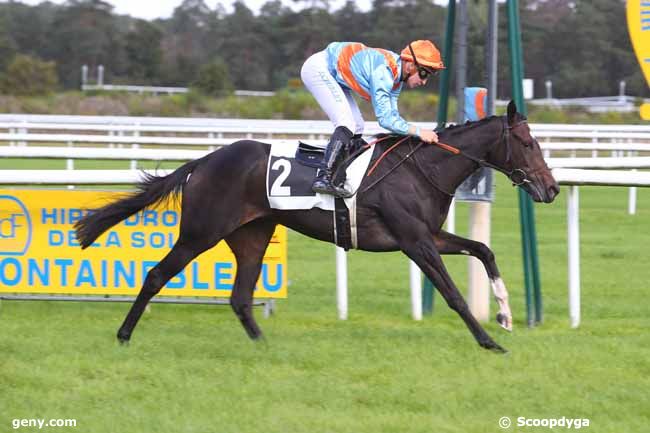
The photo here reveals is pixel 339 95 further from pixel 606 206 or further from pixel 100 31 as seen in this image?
pixel 100 31

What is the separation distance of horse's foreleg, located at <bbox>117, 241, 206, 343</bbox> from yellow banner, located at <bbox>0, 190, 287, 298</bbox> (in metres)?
0.74

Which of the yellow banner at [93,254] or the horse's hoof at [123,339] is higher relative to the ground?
the yellow banner at [93,254]

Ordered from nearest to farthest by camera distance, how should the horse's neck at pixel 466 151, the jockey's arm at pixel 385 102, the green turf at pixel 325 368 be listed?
the green turf at pixel 325 368 → the jockey's arm at pixel 385 102 → the horse's neck at pixel 466 151

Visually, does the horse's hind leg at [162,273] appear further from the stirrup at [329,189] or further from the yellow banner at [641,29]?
the yellow banner at [641,29]

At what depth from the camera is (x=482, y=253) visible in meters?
5.54

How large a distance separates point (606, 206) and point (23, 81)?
29878 millimetres

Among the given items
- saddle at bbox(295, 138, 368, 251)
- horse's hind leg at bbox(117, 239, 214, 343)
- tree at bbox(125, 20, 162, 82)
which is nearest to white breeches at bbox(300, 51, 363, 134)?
saddle at bbox(295, 138, 368, 251)

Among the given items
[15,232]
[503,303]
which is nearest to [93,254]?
[15,232]

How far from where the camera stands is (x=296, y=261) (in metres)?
8.88

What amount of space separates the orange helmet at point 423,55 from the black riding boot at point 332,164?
514mm

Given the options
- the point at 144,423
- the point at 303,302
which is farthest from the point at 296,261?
the point at 144,423

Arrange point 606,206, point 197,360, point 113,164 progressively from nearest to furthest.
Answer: point 197,360 → point 606,206 → point 113,164

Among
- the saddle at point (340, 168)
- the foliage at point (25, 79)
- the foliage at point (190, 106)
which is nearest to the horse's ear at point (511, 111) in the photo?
the saddle at point (340, 168)

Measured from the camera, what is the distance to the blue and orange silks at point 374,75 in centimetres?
535
